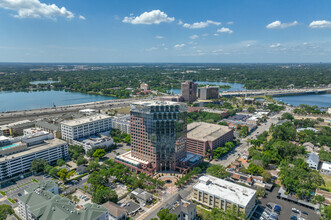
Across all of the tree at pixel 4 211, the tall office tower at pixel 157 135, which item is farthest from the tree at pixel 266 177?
the tree at pixel 4 211

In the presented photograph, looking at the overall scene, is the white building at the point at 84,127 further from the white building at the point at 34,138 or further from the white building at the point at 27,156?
the white building at the point at 34,138

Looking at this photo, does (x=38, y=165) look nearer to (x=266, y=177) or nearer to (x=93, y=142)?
(x=93, y=142)

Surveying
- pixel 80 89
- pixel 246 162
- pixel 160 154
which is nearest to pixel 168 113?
pixel 160 154

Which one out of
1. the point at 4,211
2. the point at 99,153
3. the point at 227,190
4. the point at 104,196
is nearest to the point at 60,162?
the point at 99,153

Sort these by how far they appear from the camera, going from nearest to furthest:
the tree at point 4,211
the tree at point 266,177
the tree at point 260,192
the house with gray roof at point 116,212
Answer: the tree at point 4,211
the house with gray roof at point 116,212
the tree at point 260,192
the tree at point 266,177

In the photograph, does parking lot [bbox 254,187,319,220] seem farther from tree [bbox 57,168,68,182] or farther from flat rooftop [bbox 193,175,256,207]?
tree [bbox 57,168,68,182]

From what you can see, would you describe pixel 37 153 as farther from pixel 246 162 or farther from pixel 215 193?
pixel 246 162

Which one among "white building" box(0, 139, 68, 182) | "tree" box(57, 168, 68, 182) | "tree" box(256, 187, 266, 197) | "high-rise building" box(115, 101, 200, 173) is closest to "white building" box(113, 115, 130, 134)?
"white building" box(0, 139, 68, 182)
